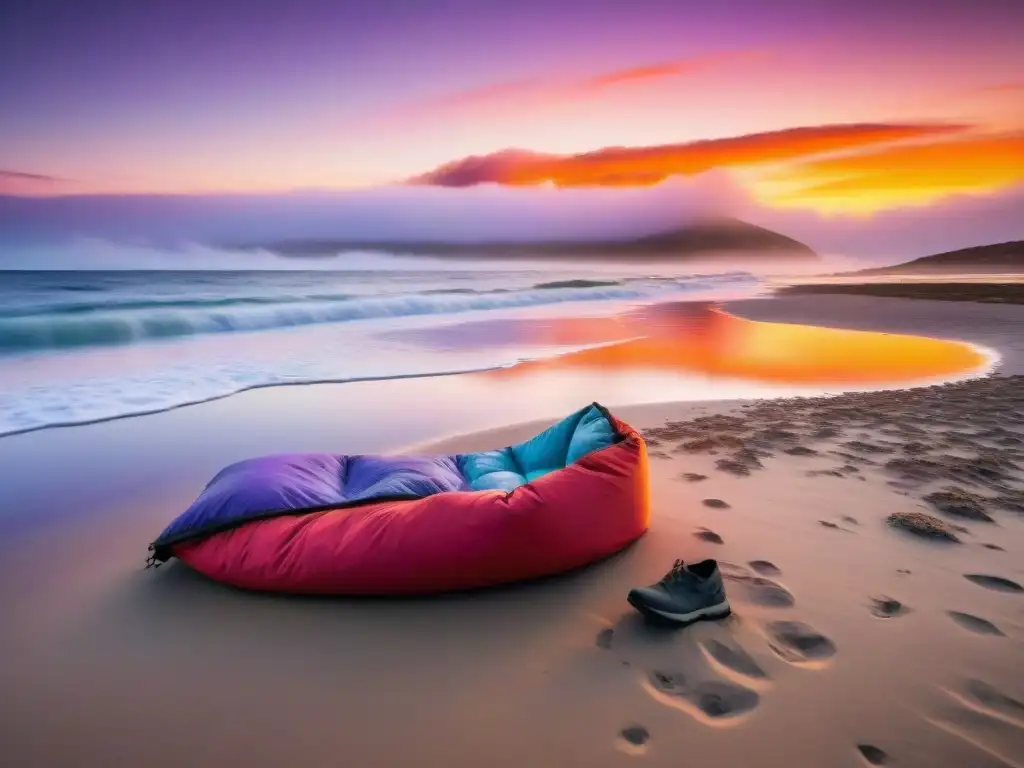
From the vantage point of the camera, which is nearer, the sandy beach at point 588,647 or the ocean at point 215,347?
the sandy beach at point 588,647

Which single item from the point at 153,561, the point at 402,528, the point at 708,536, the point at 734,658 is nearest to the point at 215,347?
the point at 153,561

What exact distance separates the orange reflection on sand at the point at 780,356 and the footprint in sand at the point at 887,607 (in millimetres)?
4419

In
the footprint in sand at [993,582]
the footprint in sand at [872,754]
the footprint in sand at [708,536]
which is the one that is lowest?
the footprint in sand at [708,536]

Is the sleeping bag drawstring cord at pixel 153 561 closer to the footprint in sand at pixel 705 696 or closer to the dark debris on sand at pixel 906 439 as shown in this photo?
the footprint in sand at pixel 705 696

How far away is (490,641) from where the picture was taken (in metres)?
2.03

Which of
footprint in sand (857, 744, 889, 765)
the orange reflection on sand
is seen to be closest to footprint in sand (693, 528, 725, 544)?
footprint in sand (857, 744, 889, 765)

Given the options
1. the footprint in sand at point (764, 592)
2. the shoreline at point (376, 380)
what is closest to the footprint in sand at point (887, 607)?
the footprint in sand at point (764, 592)

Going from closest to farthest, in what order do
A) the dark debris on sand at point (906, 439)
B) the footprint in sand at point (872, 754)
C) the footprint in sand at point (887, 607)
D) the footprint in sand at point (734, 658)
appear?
the footprint in sand at point (872, 754), the footprint in sand at point (734, 658), the footprint in sand at point (887, 607), the dark debris on sand at point (906, 439)

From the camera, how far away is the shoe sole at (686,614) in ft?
6.64

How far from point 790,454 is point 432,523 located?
243 centimetres

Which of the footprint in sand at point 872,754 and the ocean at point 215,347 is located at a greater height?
the footprint in sand at point 872,754

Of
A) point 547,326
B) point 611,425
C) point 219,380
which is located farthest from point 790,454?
point 547,326

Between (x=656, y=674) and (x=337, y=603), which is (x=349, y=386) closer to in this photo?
(x=337, y=603)

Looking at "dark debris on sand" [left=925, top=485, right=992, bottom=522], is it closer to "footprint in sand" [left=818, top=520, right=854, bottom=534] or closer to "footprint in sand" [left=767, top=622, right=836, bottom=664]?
"footprint in sand" [left=818, top=520, right=854, bottom=534]
